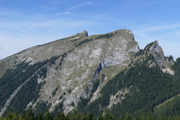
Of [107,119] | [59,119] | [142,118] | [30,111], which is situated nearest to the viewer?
[30,111]

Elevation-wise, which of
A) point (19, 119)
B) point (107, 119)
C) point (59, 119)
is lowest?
point (107, 119)

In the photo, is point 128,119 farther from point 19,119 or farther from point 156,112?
point 156,112

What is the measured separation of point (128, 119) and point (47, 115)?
169 ft

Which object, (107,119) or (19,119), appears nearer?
(19,119)

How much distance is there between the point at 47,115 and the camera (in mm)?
70562

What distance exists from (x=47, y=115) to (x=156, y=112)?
160628 millimetres

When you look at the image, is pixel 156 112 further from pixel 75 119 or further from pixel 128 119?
pixel 75 119

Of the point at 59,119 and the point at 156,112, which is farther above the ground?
the point at 59,119

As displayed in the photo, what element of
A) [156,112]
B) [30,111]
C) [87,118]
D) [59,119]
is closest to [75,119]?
[87,118]

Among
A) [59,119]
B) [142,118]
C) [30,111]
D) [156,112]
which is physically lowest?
[156,112]

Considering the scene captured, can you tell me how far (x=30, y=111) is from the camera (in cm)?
6719

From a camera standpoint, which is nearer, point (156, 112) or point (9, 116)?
point (9, 116)

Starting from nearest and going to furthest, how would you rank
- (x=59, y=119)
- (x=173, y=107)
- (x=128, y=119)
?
(x=59, y=119) → (x=128, y=119) → (x=173, y=107)

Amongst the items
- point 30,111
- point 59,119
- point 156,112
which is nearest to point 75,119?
point 59,119
